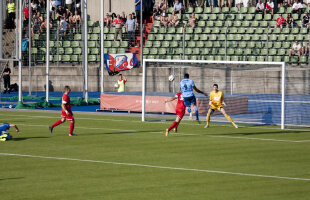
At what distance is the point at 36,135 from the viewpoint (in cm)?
2270

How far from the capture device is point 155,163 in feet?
54.1

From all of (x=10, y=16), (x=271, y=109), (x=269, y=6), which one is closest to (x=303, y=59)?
(x=269, y=6)

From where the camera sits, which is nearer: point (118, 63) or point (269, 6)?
point (118, 63)

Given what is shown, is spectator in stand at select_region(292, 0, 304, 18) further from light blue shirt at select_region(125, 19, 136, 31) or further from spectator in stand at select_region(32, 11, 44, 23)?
spectator in stand at select_region(32, 11, 44, 23)

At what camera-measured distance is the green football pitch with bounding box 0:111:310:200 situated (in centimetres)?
1282

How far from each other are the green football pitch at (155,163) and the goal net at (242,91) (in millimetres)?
2842

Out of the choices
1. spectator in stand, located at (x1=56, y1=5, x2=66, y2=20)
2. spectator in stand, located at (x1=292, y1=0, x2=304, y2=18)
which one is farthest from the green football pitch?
spectator in stand, located at (x1=56, y1=5, x2=66, y2=20)

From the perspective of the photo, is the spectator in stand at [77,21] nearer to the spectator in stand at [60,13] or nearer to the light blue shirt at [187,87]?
the spectator in stand at [60,13]

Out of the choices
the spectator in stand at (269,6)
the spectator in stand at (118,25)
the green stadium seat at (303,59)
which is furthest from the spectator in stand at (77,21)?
the green stadium seat at (303,59)

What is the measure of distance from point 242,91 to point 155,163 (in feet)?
64.3

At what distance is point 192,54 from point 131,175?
94.9 feet

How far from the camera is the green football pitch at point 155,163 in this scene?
12820 millimetres

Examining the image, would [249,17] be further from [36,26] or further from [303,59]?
[36,26]

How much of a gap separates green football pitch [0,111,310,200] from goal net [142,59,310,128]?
2.84 m
